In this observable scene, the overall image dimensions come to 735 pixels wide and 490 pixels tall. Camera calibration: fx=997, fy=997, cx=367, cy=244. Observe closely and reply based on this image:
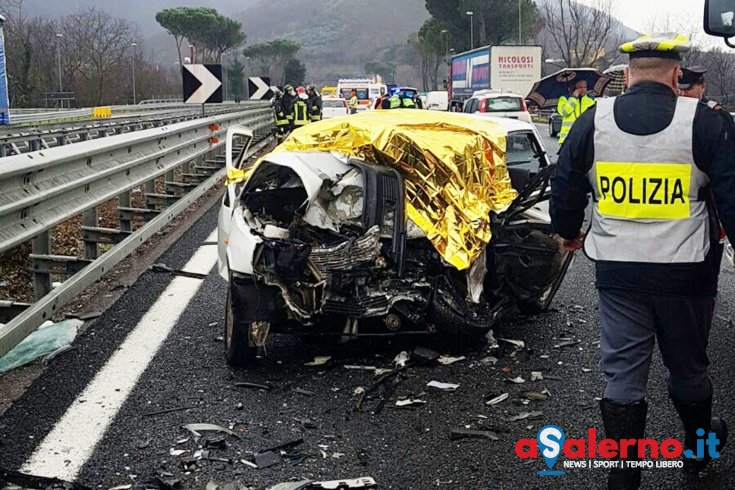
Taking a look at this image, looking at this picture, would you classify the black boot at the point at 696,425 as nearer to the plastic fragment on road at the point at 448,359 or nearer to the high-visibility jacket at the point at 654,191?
the high-visibility jacket at the point at 654,191

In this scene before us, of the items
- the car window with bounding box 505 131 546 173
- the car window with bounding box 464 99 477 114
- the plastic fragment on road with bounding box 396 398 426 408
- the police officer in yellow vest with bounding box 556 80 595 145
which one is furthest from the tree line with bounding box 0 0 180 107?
the plastic fragment on road with bounding box 396 398 426 408

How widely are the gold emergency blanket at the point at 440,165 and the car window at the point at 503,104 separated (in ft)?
74.8

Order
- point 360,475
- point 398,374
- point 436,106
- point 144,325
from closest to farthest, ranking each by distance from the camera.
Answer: point 360,475 → point 398,374 → point 144,325 → point 436,106

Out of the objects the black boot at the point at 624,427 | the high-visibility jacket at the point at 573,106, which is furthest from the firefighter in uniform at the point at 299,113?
the black boot at the point at 624,427

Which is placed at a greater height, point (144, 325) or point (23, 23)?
point (23, 23)

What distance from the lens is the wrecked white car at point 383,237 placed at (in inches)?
218

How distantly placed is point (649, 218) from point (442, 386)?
196 cm

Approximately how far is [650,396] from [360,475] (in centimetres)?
174

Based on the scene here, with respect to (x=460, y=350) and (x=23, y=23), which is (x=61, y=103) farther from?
(x=460, y=350)

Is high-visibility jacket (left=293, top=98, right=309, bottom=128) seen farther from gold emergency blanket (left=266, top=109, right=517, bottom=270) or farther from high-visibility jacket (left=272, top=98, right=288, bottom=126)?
gold emergency blanket (left=266, top=109, right=517, bottom=270)

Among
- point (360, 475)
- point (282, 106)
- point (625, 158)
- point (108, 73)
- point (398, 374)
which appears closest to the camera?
Result: point (625, 158)

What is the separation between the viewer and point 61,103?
57375mm

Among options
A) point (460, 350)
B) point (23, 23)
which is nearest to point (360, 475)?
point (460, 350)

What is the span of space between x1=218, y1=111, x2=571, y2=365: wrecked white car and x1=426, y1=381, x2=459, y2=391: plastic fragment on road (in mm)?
463
